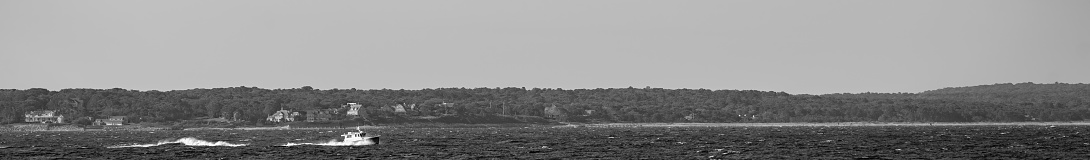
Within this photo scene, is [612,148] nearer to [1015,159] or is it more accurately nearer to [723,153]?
[723,153]

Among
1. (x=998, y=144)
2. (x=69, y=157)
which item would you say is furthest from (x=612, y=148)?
(x=69, y=157)

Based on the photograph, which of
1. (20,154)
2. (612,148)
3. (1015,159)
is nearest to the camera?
(1015,159)

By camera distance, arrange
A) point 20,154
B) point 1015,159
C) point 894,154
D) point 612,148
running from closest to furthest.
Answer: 1. point 1015,159
2. point 894,154
3. point 20,154
4. point 612,148

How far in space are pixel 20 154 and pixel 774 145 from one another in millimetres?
66742

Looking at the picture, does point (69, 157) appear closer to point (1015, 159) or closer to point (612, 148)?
point (612, 148)

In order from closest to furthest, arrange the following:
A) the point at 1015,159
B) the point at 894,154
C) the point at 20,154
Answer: the point at 1015,159 < the point at 894,154 < the point at 20,154

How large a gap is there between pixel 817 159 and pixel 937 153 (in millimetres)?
13429

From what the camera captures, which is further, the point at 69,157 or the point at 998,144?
the point at 998,144

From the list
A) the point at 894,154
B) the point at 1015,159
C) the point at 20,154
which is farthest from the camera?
the point at 20,154

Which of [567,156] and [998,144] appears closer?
[567,156]

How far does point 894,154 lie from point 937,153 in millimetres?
4003

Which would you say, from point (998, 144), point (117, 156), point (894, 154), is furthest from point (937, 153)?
point (117, 156)

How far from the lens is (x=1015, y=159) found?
4026 inches

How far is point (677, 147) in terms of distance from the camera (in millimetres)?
131375
